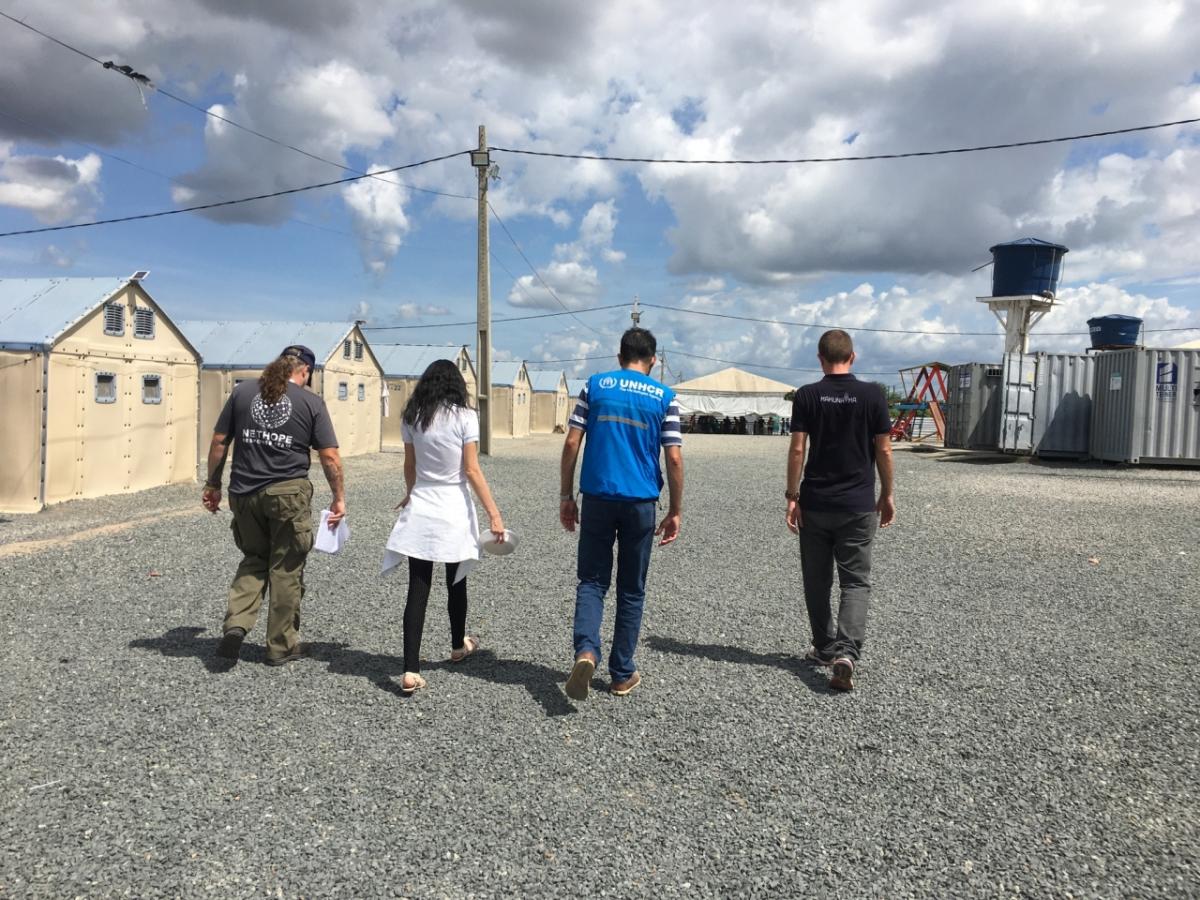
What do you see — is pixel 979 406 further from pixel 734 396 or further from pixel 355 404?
pixel 734 396

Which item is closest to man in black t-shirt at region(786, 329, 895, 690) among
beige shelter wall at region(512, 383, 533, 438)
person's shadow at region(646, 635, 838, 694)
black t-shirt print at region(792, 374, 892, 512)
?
black t-shirt print at region(792, 374, 892, 512)

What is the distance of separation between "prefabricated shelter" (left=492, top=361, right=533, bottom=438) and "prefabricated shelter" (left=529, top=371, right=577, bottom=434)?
17.0 feet

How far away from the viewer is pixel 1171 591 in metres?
7.11

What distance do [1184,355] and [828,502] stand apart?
17.9 m

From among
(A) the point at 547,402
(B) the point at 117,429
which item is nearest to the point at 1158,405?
(B) the point at 117,429

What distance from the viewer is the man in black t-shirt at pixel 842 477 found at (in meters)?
4.62

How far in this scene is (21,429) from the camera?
11891 mm

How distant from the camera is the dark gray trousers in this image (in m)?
4.59

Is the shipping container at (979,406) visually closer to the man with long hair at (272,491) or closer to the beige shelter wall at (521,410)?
the man with long hair at (272,491)

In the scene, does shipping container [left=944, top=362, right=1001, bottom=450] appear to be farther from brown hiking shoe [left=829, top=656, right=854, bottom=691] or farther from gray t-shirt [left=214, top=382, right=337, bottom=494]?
gray t-shirt [left=214, top=382, right=337, bottom=494]

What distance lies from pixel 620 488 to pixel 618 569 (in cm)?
45

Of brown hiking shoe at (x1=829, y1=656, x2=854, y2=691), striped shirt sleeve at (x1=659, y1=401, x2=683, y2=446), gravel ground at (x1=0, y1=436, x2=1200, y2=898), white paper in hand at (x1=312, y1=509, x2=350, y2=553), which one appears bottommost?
gravel ground at (x1=0, y1=436, x2=1200, y2=898)

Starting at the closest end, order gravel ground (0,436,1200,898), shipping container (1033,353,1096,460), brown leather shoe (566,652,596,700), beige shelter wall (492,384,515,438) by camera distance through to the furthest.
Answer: gravel ground (0,436,1200,898)
brown leather shoe (566,652,596,700)
shipping container (1033,353,1096,460)
beige shelter wall (492,384,515,438)

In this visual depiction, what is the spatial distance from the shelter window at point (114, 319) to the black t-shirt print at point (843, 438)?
1261 centimetres
